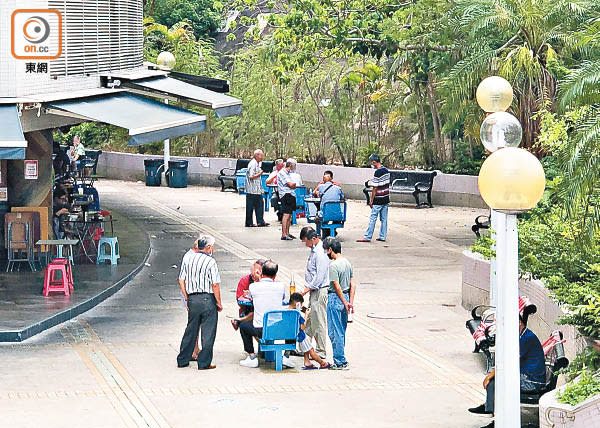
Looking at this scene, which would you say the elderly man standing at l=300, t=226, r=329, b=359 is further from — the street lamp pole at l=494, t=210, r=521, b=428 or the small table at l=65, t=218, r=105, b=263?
the small table at l=65, t=218, r=105, b=263

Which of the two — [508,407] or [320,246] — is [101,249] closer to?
[320,246]

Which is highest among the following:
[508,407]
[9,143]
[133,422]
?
[9,143]

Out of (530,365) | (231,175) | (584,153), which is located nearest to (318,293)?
(530,365)

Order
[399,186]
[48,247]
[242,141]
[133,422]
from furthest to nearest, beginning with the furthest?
[242,141] < [399,186] < [48,247] < [133,422]

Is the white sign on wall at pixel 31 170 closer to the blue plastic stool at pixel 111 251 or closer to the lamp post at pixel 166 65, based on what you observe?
the blue plastic stool at pixel 111 251

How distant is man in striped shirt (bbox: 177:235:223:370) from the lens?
1483 cm

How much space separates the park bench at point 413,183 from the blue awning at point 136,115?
12080 mm

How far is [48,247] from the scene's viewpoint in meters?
22.7

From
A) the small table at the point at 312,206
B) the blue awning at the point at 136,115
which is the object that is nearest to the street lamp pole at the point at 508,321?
the blue awning at the point at 136,115

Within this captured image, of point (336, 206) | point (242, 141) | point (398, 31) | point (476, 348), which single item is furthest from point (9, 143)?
point (242, 141)

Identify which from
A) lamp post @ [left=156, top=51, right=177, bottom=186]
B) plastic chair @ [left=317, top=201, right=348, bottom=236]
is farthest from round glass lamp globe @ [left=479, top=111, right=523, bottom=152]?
lamp post @ [left=156, top=51, right=177, bottom=186]

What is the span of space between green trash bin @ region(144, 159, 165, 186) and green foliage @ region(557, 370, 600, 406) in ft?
94.7

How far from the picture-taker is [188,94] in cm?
2270

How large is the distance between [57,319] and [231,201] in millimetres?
17056
